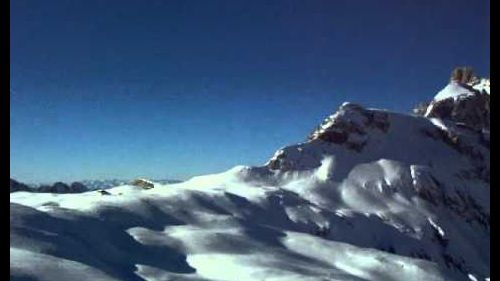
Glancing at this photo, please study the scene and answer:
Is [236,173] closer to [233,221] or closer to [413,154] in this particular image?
[413,154]

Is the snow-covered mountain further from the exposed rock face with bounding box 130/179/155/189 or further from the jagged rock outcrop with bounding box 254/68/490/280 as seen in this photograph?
the exposed rock face with bounding box 130/179/155/189

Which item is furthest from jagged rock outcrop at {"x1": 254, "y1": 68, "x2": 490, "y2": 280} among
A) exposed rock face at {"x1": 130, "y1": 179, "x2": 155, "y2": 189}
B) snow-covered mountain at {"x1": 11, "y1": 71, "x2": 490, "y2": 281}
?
exposed rock face at {"x1": 130, "y1": 179, "x2": 155, "y2": 189}

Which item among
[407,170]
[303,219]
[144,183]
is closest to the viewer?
[303,219]

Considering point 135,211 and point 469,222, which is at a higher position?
point 469,222

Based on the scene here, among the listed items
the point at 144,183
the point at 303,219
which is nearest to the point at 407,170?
the point at 303,219

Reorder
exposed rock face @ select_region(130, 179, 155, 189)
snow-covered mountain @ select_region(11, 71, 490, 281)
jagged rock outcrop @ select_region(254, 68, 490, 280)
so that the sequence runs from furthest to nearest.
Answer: exposed rock face @ select_region(130, 179, 155, 189) < jagged rock outcrop @ select_region(254, 68, 490, 280) < snow-covered mountain @ select_region(11, 71, 490, 281)

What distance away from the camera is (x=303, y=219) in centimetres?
12325

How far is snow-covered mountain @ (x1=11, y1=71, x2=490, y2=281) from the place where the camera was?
54.4 metres

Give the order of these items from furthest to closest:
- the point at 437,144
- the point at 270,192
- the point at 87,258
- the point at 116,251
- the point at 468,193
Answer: the point at 437,144, the point at 468,193, the point at 270,192, the point at 116,251, the point at 87,258

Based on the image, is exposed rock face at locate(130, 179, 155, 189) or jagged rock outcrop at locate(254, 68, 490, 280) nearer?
jagged rock outcrop at locate(254, 68, 490, 280)

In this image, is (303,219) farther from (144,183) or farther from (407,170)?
(407,170)

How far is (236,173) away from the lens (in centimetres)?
16488

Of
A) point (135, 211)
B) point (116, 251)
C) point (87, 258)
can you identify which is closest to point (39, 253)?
point (87, 258)
